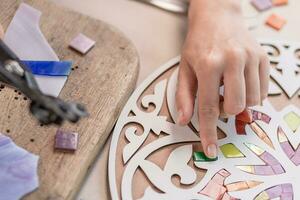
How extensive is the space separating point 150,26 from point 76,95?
0.19 metres

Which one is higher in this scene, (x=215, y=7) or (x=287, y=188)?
(x=215, y=7)

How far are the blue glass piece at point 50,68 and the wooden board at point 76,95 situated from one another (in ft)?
0.04

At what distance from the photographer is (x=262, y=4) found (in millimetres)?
813

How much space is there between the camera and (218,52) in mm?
638

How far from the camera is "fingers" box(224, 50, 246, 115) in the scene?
61 cm

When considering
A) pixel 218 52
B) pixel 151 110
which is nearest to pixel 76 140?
pixel 151 110

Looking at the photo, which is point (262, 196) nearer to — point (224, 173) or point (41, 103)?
point (224, 173)

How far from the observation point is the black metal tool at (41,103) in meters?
0.38

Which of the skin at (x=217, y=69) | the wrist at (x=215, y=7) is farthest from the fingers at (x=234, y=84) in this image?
the wrist at (x=215, y=7)

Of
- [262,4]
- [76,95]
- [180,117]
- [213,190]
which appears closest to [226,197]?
[213,190]

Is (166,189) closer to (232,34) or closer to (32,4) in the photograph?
(232,34)

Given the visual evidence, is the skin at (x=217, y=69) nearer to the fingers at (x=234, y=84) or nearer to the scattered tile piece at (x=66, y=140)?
the fingers at (x=234, y=84)

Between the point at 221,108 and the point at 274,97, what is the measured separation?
11 cm

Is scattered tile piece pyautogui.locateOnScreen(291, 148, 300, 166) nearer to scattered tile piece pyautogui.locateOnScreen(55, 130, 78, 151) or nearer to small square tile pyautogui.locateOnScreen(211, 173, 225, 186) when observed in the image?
small square tile pyautogui.locateOnScreen(211, 173, 225, 186)
